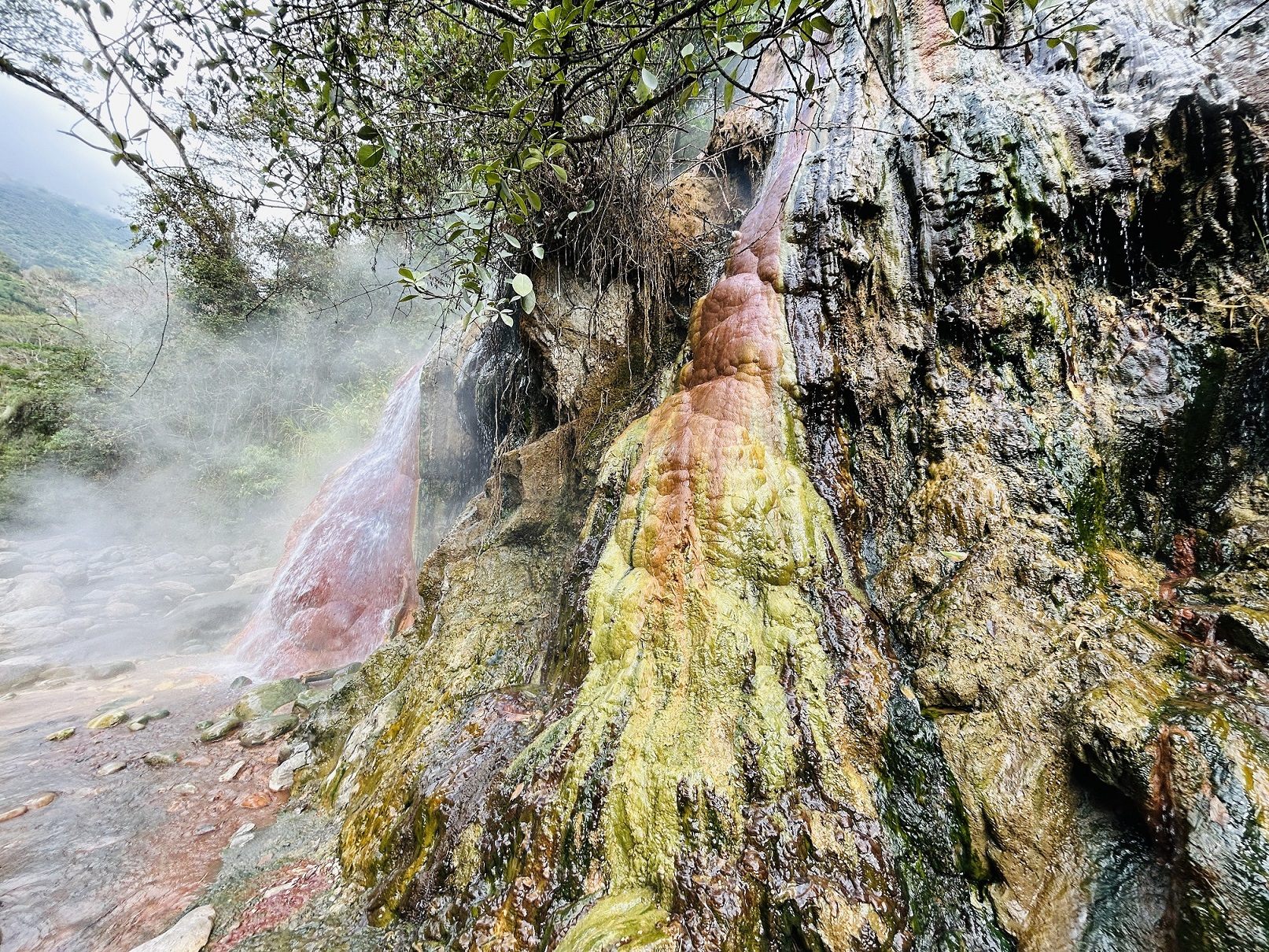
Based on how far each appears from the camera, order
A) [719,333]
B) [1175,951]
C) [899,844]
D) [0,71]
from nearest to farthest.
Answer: [0,71], [1175,951], [899,844], [719,333]

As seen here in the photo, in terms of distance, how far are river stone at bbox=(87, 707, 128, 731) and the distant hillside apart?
77.3 feet

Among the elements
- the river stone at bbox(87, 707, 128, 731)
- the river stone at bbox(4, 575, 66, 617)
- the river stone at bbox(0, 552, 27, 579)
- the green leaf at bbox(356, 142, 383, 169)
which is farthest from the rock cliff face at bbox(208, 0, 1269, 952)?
the river stone at bbox(0, 552, 27, 579)

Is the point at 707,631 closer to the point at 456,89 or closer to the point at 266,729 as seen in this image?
the point at 456,89

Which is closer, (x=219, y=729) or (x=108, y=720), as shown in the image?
(x=219, y=729)

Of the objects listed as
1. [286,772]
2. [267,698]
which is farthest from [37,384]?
[286,772]

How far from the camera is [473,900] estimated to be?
2.04 metres

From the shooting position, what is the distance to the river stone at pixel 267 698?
16.5 feet

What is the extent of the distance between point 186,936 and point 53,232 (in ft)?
157

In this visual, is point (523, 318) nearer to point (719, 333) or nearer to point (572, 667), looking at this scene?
point (719, 333)

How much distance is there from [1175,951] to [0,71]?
398cm

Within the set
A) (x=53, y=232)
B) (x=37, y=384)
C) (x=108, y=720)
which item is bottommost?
(x=108, y=720)

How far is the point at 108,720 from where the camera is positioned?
16.8 ft

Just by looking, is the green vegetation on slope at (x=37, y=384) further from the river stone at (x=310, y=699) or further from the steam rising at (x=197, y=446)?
the river stone at (x=310, y=699)

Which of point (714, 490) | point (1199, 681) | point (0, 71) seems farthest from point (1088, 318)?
point (0, 71)
